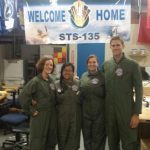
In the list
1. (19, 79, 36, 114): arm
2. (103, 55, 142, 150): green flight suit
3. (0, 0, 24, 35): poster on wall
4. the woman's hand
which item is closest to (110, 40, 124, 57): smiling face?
(103, 55, 142, 150): green flight suit

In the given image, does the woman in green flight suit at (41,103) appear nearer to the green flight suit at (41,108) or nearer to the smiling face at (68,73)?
the green flight suit at (41,108)

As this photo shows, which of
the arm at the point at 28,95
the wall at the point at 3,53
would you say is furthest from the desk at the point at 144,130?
the wall at the point at 3,53

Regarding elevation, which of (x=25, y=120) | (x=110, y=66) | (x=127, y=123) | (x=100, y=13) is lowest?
(x=25, y=120)

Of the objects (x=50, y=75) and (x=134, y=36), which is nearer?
(x=50, y=75)

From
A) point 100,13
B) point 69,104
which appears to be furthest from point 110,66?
point 100,13

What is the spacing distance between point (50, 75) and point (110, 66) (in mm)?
704

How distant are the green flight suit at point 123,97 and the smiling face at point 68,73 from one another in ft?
1.28

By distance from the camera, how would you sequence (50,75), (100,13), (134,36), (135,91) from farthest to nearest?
(134,36) < (100,13) < (50,75) < (135,91)

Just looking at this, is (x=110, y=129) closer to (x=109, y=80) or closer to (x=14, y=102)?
(x=109, y=80)

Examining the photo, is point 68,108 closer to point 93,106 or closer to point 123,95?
point 93,106

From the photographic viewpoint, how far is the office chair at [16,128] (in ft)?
15.9

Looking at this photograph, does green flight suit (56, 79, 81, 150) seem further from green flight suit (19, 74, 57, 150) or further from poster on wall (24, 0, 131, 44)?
poster on wall (24, 0, 131, 44)

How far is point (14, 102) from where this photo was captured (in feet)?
20.0

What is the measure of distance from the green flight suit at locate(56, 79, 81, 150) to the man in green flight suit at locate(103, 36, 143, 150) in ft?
1.15
